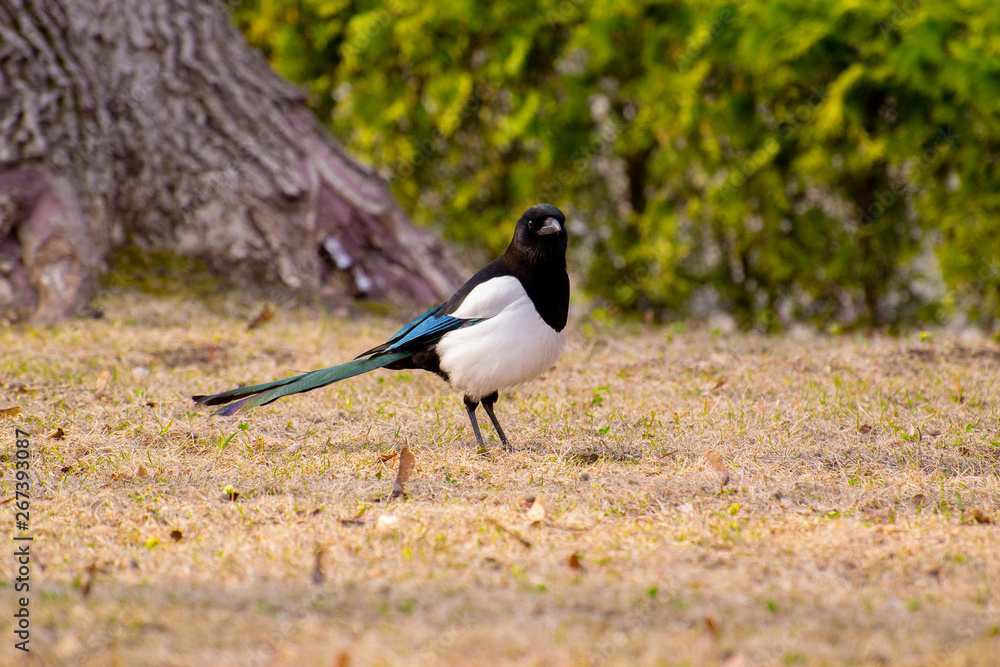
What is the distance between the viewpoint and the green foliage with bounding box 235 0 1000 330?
625cm

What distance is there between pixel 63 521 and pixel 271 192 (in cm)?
416

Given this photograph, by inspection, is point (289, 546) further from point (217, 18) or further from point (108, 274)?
point (217, 18)

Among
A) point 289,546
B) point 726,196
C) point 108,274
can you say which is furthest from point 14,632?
point 726,196

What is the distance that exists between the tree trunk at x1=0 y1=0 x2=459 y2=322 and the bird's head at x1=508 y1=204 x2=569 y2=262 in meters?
3.30

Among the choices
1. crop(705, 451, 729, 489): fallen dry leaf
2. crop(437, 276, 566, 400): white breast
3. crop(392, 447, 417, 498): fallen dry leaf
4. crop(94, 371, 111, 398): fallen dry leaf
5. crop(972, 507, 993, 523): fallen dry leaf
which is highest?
crop(437, 276, 566, 400): white breast

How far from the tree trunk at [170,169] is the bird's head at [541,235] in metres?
3.30

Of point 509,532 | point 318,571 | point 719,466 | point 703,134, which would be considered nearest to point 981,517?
point 719,466

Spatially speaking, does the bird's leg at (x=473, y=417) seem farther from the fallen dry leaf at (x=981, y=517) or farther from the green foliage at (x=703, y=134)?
the green foliage at (x=703, y=134)

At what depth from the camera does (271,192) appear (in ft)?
22.5

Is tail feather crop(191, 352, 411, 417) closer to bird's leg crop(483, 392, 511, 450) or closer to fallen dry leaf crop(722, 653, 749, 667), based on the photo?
bird's leg crop(483, 392, 511, 450)

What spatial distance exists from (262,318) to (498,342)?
299 cm

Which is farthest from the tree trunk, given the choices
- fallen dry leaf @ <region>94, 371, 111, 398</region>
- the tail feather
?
the tail feather

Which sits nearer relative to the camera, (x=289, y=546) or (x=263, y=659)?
(x=263, y=659)

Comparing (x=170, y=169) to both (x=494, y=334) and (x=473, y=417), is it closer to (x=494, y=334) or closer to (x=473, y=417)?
(x=473, y=417)
